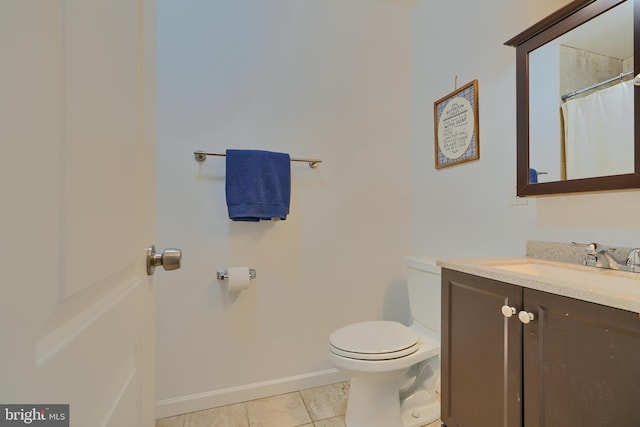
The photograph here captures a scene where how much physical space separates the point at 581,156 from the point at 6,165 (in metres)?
1.54

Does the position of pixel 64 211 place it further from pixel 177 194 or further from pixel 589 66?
pixel 589 66

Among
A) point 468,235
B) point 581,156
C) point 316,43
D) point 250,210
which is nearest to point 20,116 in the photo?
point 250,210

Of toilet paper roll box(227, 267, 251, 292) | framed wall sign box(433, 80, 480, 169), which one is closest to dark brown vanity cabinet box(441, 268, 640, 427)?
framed wall sign box(433, 80, 480, 169)

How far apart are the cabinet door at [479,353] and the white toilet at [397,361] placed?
0.75 ft

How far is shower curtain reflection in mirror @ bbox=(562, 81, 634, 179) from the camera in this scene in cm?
99

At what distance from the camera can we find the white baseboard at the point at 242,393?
63.7 inches

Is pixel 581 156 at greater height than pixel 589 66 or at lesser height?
lesser

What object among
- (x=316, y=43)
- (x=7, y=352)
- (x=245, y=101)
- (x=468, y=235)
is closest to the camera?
(x=7, y=352)

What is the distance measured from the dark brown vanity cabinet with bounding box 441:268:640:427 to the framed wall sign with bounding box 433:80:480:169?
83 centimetres

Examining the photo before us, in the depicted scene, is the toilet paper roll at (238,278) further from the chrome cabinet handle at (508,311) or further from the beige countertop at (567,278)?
the chrome cabinet handle at (508,311)

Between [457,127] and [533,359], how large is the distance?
1.28 m

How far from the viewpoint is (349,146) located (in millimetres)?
2000

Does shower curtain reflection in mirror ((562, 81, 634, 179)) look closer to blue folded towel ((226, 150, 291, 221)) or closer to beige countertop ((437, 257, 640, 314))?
beige countertop ((437, 257, 640, 314))

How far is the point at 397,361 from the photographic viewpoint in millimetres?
1317
